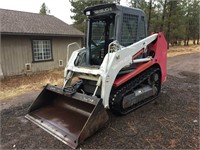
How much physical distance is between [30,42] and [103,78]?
7.45 m

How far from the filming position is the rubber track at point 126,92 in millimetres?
3654

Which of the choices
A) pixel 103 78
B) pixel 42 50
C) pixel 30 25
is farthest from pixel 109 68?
pixel 30 25

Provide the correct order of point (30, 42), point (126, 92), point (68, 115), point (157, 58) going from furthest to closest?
1. point (30, 42)
2. point (157, 58)
3. point (126, 92)
4. point (68, 115)

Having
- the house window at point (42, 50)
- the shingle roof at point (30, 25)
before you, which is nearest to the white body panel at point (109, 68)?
the shingle roof at point (30, 25)

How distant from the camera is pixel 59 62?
11.2 meters

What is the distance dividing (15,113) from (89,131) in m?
2.31

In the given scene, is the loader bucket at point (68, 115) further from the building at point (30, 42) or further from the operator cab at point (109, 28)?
the building at point (30, 42)

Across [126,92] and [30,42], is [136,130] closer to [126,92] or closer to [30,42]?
[126,92]

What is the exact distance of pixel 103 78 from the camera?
3.34 meters

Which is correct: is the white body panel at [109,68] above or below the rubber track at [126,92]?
above

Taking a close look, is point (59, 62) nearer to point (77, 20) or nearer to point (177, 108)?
point (177, 108)

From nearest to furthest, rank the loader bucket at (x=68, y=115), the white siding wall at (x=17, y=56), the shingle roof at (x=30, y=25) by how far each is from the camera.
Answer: the loader bucket at (x=68, y=115) → the white siding wall at (x=17, y=56) → the shingle roof at (x=30, y=25)

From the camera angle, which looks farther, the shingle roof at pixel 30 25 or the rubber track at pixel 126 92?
the shingle roof at pixel 30 25

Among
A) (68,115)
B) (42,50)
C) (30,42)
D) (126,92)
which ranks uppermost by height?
(30,42)
